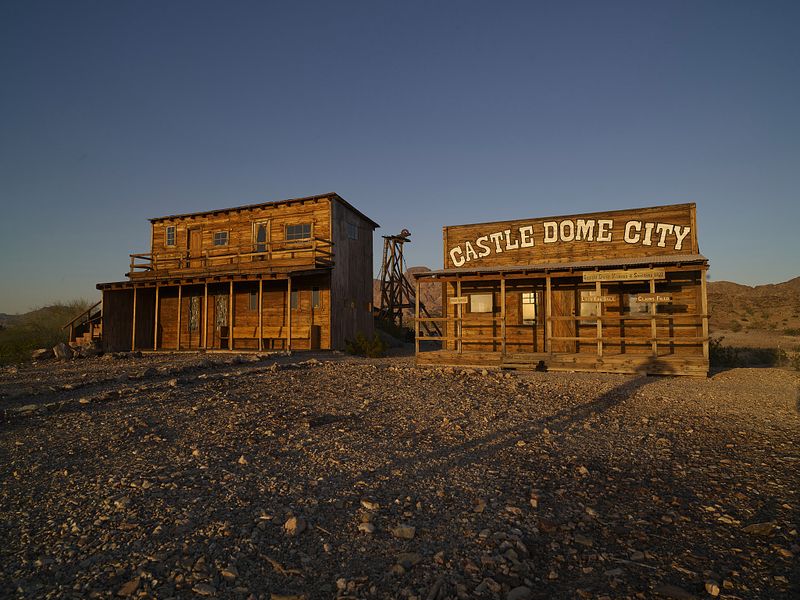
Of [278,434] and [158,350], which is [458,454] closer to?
[278,434]

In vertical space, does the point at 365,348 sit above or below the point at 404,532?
above

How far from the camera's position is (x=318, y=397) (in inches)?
397

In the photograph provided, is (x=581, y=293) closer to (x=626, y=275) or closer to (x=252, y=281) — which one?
(x=626, y=275)

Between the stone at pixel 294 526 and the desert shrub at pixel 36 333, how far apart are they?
820 inches

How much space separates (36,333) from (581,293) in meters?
27.4

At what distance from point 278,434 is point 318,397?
117 inches

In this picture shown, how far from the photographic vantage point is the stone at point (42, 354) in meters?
20.4

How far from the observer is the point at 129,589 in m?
3.17

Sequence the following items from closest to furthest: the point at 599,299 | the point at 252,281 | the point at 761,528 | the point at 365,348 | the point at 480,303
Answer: the point at 761,528
the point at 599,299
the point at 480,303
the point at 365,348
the point at 252,281

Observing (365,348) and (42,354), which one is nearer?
(365,348)

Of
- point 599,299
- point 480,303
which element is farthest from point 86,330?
point 599,299

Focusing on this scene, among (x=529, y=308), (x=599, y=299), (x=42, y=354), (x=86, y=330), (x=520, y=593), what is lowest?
(x=520, y=593)

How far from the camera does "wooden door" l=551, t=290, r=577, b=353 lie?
1692 centimetres

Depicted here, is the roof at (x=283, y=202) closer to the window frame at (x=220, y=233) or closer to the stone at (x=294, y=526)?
the window frame at (x=220, y=233)
